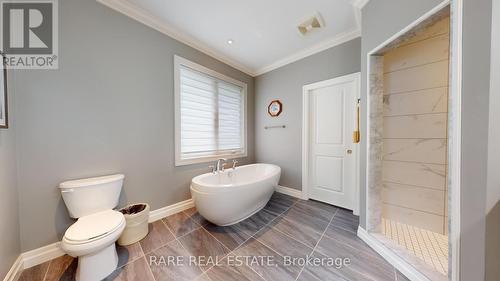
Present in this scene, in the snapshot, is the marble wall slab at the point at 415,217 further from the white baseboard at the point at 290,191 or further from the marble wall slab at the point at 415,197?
the white baseboard at the point at 290,191

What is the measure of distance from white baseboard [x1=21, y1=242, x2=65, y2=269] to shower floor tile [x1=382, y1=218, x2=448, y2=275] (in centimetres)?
302

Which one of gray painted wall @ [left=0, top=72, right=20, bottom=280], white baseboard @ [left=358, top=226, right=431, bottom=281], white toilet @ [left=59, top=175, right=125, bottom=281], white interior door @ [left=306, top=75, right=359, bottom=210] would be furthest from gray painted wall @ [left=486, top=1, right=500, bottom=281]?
gray painted wall @ [left=0, top=72, right=20, bottom=280]

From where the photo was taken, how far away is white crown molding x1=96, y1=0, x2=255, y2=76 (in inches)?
62.6

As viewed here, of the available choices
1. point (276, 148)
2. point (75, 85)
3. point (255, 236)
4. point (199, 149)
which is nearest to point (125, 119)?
point (75, 85)

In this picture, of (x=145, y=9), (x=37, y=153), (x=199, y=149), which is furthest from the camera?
(x=199, y=149)

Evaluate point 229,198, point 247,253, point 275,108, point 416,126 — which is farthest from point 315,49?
point 247,253

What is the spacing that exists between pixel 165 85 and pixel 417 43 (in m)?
2.90

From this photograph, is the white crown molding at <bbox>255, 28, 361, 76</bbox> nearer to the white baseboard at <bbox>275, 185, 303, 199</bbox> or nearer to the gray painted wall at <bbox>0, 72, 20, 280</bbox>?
the white baseboard at <bbox>275, 185, 303, 199</bbox>

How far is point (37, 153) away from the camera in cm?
126

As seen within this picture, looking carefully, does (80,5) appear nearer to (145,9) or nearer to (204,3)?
(145,9)

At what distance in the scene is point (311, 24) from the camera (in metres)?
1.89

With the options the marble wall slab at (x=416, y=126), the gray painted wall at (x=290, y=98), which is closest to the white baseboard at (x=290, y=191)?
the gray painted wall at (x=290, y=98)

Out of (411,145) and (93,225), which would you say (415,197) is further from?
(93,225)

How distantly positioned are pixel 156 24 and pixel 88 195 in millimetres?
1957
